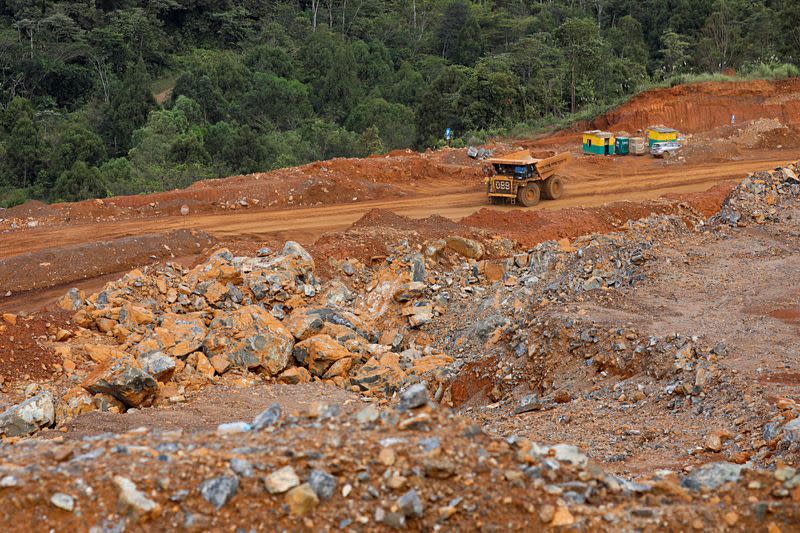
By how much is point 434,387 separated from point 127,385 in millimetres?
4965

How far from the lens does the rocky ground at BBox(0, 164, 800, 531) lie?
7750mm

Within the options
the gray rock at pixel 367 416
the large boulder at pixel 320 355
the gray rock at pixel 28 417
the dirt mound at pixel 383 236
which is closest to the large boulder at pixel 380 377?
the large boulder at pixel 320 355

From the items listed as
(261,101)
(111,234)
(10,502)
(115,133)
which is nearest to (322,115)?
(261,101)

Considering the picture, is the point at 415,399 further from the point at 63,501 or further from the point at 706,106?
the point at 706,106

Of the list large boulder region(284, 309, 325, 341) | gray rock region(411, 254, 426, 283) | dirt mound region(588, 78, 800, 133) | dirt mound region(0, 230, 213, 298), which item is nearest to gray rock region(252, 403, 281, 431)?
large boulder region(284, 309, 325, 341)

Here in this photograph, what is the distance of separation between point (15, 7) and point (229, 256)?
45.6m

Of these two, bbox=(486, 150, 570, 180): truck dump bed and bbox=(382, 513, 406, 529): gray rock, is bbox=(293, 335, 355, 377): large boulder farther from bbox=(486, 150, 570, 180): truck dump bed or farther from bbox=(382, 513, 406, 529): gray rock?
bbox=(486, 150, 570, 180): truck dump bed

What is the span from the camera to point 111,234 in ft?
82.9

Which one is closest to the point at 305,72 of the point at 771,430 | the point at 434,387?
the point at 434,387

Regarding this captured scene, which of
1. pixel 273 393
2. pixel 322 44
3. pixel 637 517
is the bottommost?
pixel 273 393

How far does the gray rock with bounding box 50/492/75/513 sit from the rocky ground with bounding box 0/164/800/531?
15 millimetres

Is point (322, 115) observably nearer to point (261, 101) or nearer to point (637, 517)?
point (261, 101)

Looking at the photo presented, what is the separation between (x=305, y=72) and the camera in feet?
189

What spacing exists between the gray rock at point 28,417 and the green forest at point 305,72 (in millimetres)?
22098
